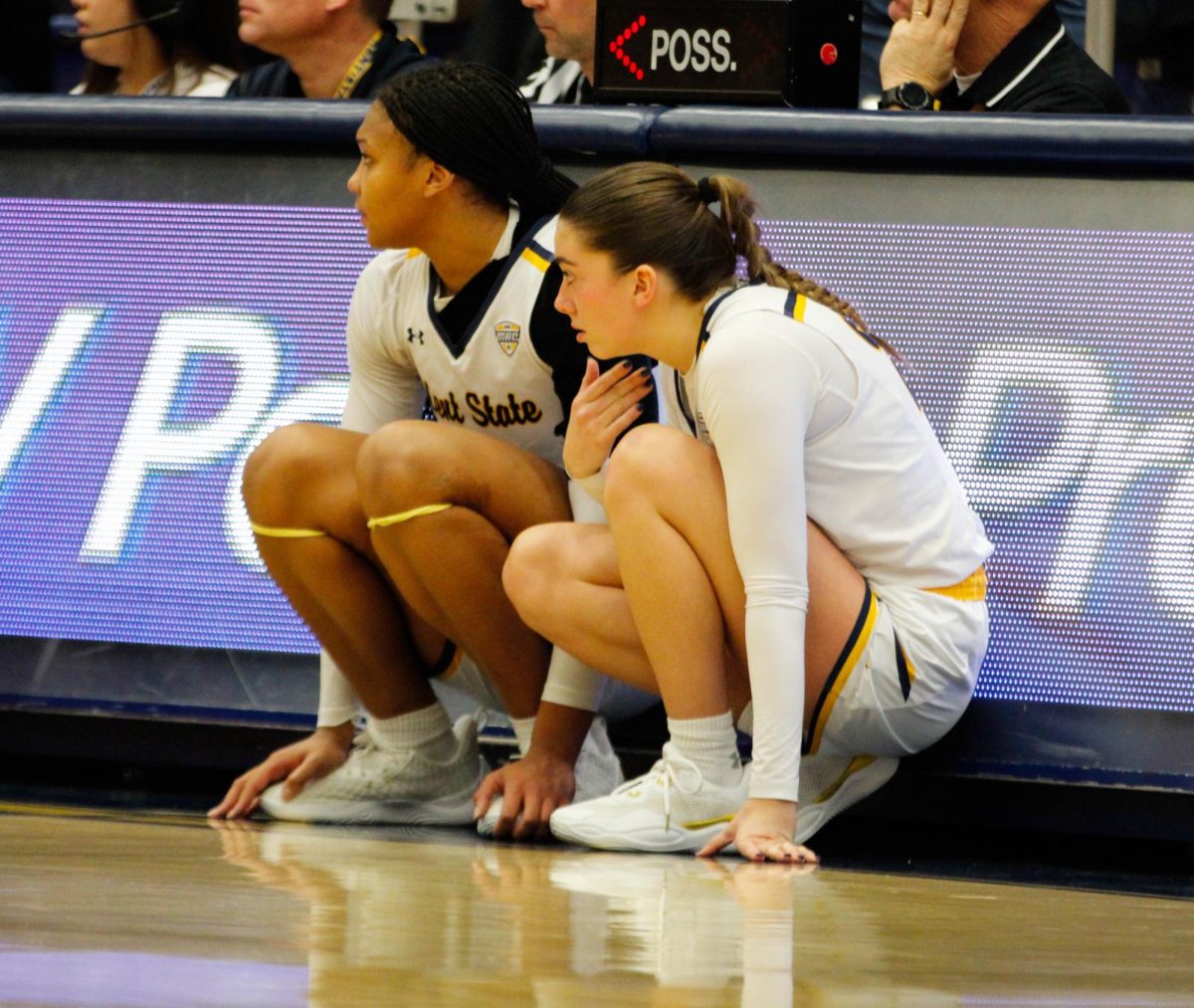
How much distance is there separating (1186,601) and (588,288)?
36.3 inches

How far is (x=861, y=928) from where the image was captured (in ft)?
5.37

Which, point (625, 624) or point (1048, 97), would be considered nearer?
point (625, 624)

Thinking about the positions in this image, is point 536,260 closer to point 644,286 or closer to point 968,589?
point 644,286

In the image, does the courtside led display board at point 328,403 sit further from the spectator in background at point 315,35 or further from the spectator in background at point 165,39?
the spectator in background at point 165,39

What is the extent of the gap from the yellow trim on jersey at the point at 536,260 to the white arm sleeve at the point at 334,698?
24.7 inches

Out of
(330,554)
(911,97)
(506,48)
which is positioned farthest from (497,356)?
(506,48)

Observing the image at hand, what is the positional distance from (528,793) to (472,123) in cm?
92

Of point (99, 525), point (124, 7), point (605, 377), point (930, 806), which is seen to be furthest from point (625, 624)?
point (124, 7)

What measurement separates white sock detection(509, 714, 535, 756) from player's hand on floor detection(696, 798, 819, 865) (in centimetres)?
42

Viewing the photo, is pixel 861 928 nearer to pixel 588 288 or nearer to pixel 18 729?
pixel 588 288

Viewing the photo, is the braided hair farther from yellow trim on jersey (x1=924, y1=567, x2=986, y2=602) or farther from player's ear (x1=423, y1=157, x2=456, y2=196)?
yellow trim on jersey (x1=924, y1=567, x2=986, y2=602)

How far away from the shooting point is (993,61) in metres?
3.22

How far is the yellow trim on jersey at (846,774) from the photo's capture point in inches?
97.6

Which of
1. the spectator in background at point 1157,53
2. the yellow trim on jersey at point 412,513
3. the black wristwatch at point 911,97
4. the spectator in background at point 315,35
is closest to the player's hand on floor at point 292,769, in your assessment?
the yellow trim on jersey at point 412,513
